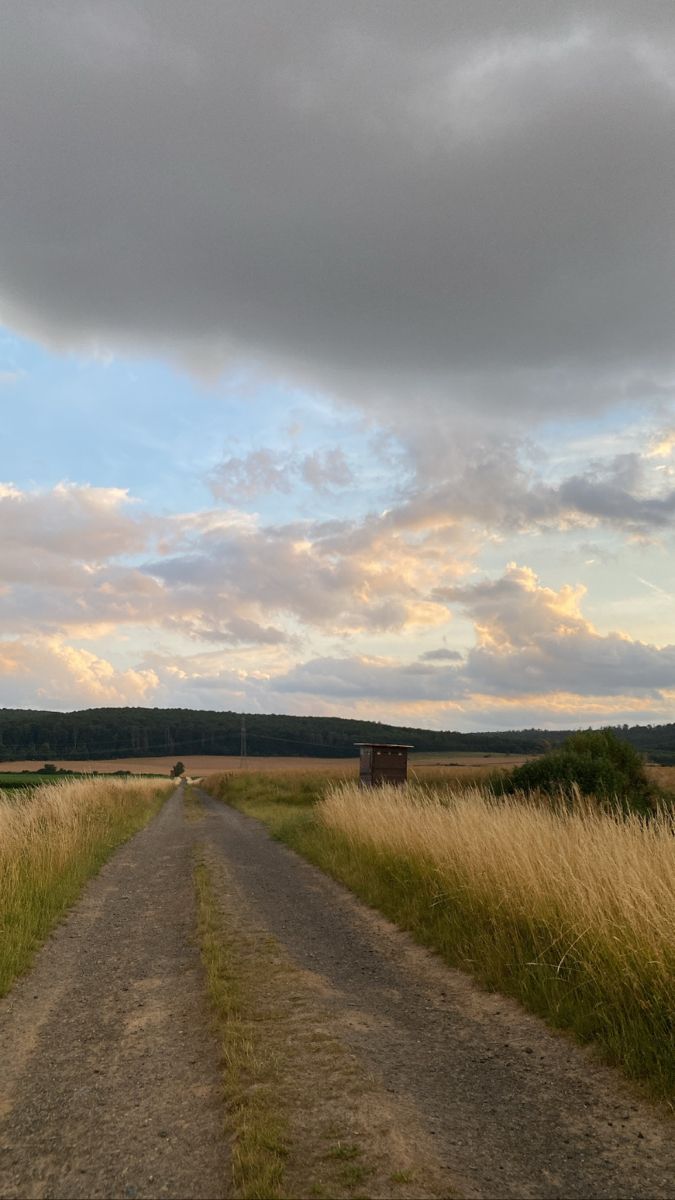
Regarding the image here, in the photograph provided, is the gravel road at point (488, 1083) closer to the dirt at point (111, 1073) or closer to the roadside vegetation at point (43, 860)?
the dirt at point (111, 1073)

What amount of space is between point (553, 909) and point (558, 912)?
0.21 ft

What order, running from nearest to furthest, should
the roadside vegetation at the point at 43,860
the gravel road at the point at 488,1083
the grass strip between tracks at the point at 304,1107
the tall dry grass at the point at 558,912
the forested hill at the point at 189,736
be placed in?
1. the grass strip between tracks at the point at 304,1107
2. the gravel road at the point at 488,1083
3. the tall dry grass at the point at 558,912
4. the roadside vegetation at the point at 43,860
5. the forested hill at the point at 189,736

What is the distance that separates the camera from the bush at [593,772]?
21.6 metres

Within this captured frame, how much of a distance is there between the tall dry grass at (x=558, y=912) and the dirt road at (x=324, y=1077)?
0.35 metres

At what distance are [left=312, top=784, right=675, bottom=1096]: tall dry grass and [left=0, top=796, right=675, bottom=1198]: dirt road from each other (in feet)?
1.15

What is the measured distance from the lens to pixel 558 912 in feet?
27.4

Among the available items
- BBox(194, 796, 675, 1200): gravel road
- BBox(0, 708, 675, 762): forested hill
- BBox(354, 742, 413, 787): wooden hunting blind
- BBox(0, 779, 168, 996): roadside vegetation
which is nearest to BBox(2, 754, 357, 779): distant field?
BBox(0, 708, 675, 762): forested hill

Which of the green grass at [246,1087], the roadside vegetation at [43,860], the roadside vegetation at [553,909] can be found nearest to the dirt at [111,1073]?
the green grass at [246,1087]

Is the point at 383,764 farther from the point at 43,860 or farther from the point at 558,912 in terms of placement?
the point at 558,912

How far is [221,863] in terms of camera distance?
704 inches

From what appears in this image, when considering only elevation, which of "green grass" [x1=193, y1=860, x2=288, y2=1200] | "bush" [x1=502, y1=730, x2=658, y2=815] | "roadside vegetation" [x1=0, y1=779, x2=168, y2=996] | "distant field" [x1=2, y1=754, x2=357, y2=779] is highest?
"bush" [x1=502, y1=730, x2=658, y2=815]

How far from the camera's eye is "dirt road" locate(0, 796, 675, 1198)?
171 inches

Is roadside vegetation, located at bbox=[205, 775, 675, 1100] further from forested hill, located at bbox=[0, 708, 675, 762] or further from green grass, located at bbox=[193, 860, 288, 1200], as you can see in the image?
forested hill, located at bbox=[0, 708, 675, 762]

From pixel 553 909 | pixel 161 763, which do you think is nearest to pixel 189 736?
pixel 161 763
